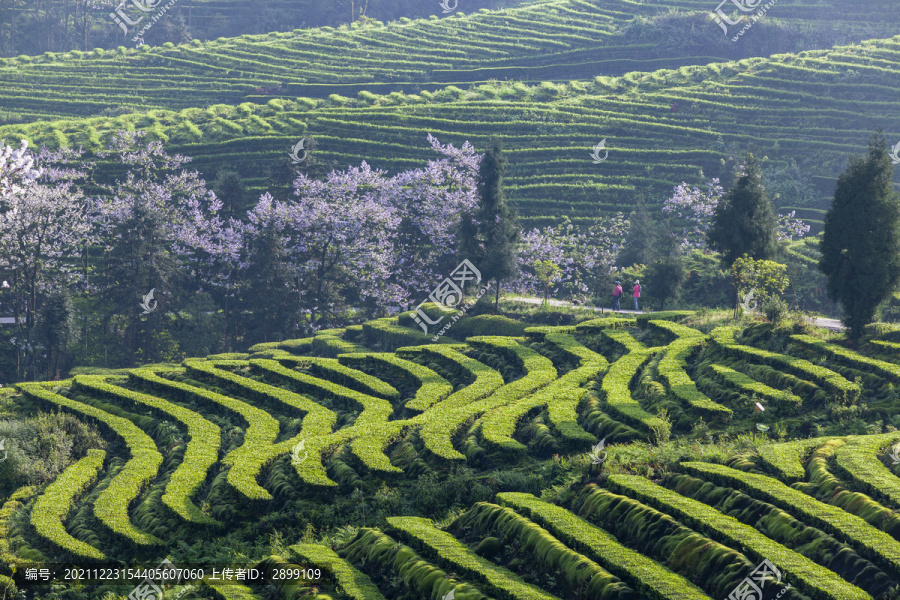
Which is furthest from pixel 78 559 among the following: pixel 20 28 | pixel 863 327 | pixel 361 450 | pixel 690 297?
pixel 20 28

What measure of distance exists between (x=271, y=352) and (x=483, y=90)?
49312 mm

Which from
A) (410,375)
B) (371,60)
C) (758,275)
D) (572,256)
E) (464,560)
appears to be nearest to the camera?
(464,560)

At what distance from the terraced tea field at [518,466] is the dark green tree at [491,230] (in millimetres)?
7811

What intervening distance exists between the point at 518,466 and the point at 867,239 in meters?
14.2

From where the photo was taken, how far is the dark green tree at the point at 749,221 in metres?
34.8

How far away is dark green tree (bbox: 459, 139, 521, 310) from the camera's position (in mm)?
40312

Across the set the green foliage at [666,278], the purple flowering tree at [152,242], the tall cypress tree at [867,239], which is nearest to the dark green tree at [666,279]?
the green foliage at [666,278]

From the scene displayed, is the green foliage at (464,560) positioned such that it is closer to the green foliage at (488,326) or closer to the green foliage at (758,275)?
the green foliage at (758,275)

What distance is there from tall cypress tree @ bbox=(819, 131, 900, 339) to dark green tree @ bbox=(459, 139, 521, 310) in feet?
57.3

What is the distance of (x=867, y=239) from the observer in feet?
83.1

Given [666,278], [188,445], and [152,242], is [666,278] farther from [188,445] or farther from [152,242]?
[152,242]

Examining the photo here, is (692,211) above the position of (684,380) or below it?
above

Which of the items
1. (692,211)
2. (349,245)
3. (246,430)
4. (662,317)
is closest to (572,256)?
(692,211)

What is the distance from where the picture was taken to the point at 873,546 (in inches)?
526
